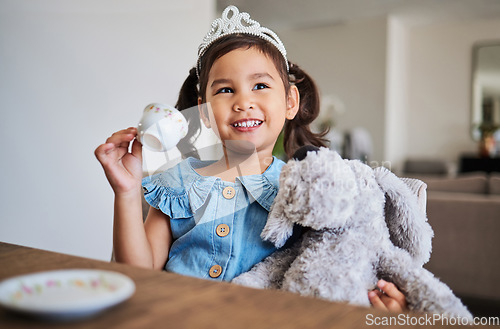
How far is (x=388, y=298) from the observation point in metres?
0.69

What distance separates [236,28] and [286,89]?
18 cm

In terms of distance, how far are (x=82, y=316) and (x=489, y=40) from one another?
708 cm

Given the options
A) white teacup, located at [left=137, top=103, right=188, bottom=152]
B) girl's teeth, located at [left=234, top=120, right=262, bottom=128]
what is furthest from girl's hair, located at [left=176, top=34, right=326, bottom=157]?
white teacup, located at [left=137, top=103, right=188, bottom=152]

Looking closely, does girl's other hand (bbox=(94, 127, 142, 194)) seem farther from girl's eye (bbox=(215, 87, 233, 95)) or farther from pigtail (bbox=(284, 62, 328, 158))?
pigtail (bbox=(284, 62, 328, 158))

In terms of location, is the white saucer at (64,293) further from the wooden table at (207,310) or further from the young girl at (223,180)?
the young girl at (223,180)

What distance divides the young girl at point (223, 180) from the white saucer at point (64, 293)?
37cm

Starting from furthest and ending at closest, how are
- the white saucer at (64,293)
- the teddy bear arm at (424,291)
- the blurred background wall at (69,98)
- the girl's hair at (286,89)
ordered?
the blurred background wall at (69,98) < the girl's hair at (286,89) < the teddy bear arm at (424,291) < the white saucer at (64,293)

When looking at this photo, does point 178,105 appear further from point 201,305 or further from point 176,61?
point 176,61

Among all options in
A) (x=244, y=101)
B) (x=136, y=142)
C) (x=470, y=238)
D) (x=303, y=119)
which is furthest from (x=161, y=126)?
(x=470, y=238)

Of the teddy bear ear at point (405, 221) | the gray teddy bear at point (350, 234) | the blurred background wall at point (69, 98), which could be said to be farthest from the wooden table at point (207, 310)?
the blurred background wall at point (69, 98)

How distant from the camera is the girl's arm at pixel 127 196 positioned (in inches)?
31.5

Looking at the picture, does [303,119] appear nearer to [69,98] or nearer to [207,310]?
[207,310]

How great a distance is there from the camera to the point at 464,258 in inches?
86.9

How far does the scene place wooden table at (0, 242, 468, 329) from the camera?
402mm
